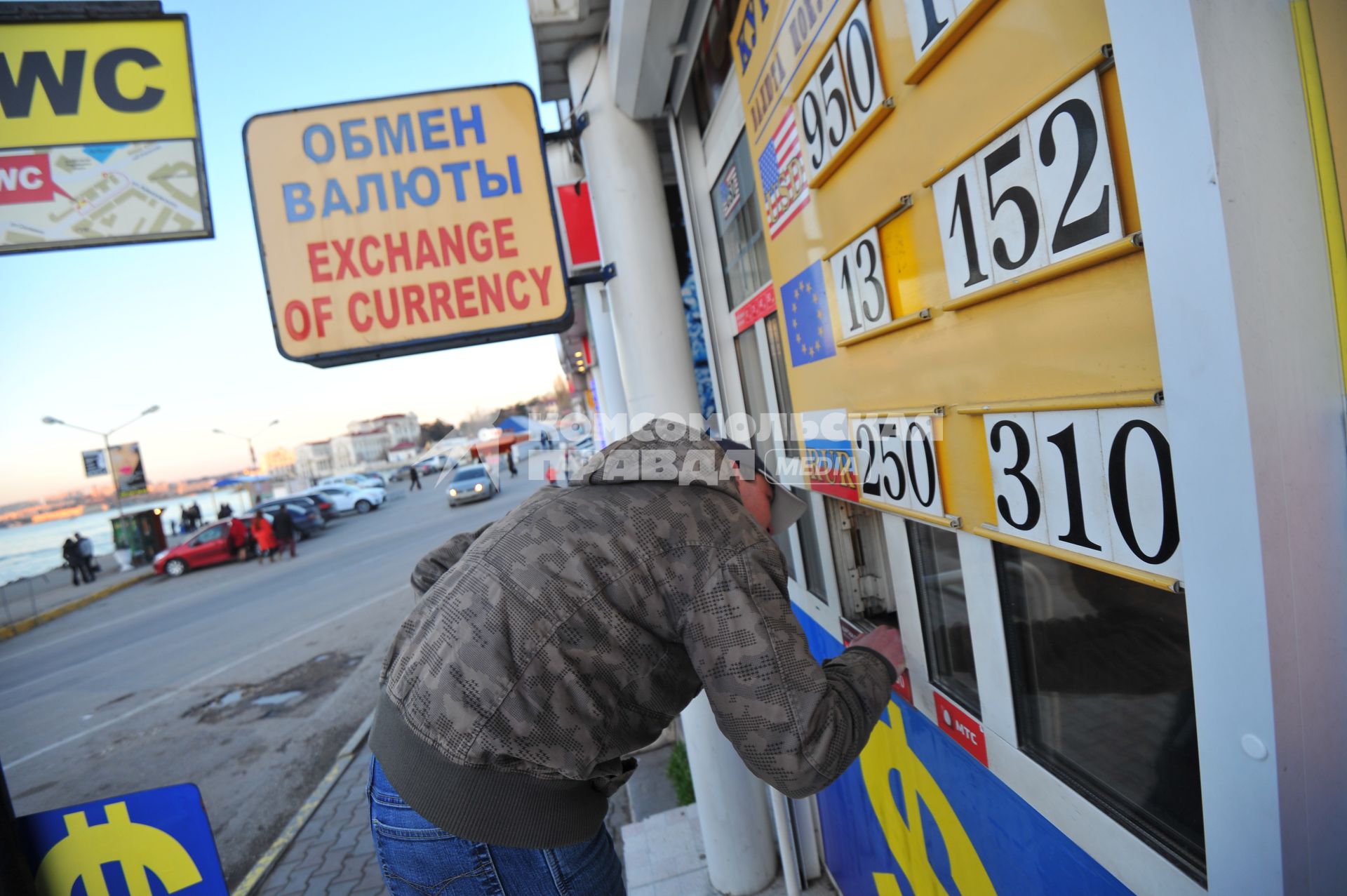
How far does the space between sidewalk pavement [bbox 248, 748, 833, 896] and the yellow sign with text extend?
3.62m

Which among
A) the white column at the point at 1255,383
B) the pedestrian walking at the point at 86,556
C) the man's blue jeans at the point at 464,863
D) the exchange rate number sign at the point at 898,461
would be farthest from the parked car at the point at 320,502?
the white column at the point at 1255,383

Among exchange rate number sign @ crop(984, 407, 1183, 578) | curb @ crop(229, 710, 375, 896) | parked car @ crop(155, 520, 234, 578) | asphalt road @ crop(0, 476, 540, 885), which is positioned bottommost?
curb @ crop(229, 710, 375, 896)

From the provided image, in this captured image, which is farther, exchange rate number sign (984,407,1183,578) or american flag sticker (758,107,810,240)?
american flag sticker (758,107,810,240)

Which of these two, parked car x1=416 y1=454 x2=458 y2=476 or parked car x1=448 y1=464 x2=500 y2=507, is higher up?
parked car x1=416 y1=454 x2=458 y2=476

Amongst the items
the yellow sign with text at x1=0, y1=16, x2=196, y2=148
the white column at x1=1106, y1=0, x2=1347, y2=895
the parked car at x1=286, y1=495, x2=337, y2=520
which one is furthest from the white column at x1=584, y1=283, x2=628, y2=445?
the parked car at x1=286, y1=495, x2=337, y2=520

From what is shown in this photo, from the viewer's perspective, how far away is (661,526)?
1.42 metres

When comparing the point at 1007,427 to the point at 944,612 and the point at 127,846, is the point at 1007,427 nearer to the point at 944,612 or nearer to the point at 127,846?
the point at 944,612

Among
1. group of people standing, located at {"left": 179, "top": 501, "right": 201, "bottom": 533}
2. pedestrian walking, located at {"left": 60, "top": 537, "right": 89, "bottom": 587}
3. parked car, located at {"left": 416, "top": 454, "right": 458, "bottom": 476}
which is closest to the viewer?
pedestrian walking, located at {"left": 60, "top": 537, "right": 89, "bottom": 587}

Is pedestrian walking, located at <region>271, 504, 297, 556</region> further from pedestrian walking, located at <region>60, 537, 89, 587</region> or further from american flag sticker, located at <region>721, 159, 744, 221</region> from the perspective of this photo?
american flag sticker, located at <region>721, 159, 744, 221</region>

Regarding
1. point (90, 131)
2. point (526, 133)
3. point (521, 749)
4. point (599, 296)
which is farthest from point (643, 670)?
point (599, 296)

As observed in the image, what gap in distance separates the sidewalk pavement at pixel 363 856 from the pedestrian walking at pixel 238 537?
651 inches

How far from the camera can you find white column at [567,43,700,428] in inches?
112

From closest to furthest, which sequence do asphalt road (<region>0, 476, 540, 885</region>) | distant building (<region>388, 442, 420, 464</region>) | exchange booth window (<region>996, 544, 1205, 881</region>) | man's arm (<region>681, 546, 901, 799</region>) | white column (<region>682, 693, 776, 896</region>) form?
1. exchange booth window (<region>996, 544, 1205, 881</region>)
2. man's arm (<region>681, 546, 901, 799</region>)
3. white column (<region>682, 693, 776, 896</region>)
4. asphalt road (<region>0, 476, 540, 885</region>)
5. distant building (<region>388, 442, 420, 464</region>)

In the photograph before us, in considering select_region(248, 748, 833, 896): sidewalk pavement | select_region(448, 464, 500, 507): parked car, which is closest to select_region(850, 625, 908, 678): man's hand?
select_region(248, 748, 833, 896): sidewalk pavement
